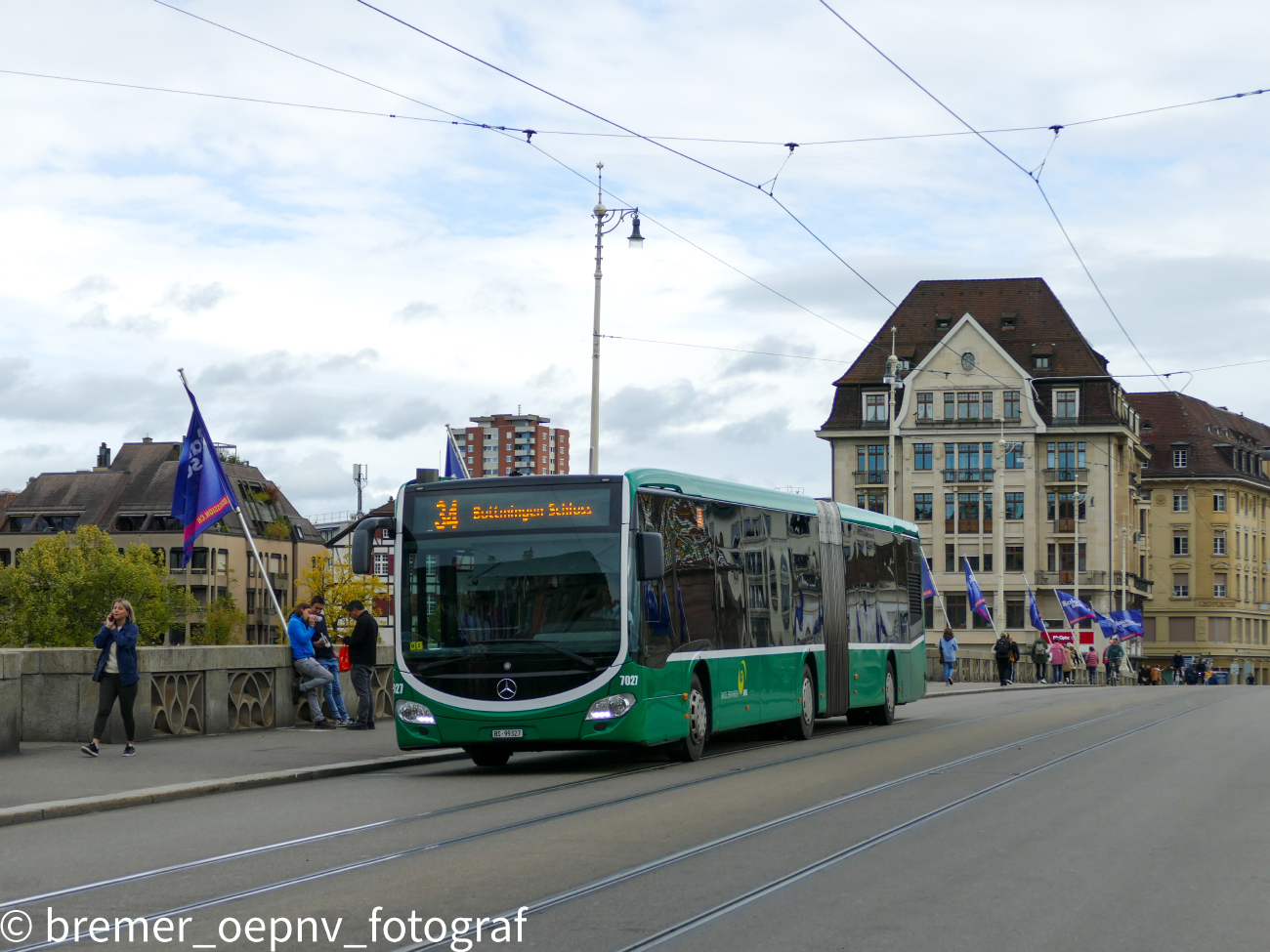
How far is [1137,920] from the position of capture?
819 centimetres

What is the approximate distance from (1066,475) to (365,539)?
85625 mm

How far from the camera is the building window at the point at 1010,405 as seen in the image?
97.1m

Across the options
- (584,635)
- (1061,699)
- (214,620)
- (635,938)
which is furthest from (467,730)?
(214,620)

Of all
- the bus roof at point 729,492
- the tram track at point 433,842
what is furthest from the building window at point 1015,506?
the tram track at point 433,842

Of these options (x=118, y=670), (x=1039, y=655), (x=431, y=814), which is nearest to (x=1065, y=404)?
(x=1039, y=655)

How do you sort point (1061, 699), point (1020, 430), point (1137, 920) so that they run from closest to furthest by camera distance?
point (1137, 920) → point (1061, 699) → point (1020, 430)

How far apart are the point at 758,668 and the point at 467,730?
4.66 m

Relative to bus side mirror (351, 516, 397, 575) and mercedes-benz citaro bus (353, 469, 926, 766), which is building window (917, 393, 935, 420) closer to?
mercedes-benz citaro bus (353, 469, 926, 766)

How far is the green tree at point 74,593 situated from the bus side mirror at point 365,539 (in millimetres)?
90391

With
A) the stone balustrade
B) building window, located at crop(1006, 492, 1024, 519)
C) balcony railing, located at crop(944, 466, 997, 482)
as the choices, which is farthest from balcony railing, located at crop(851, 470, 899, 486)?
the stone balustrade

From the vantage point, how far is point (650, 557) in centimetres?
1683

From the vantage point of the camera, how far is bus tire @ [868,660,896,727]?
26297mm

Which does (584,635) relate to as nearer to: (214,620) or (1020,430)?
(1020,430)

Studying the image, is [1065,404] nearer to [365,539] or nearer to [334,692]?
[334,692]
